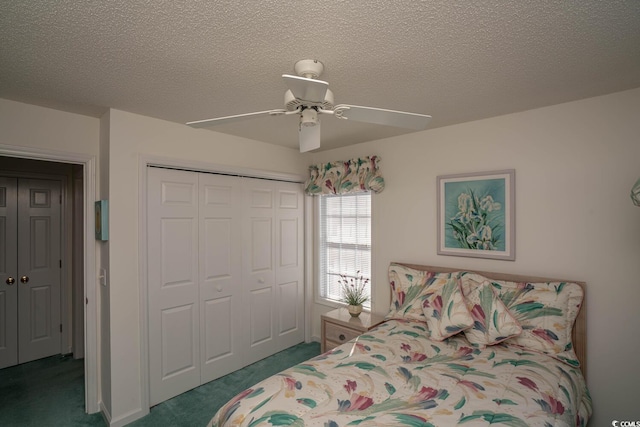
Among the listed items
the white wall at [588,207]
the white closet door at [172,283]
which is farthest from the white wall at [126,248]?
the white wall at [588,207]

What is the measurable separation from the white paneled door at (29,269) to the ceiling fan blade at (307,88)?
146 inches

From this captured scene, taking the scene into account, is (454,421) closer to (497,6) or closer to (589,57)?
(497,6)

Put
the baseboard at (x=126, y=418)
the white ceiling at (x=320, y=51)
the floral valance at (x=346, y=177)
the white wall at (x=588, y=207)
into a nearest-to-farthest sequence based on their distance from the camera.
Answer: the white ceiling at (x=320, y=51), the white wall at (x=588, y=207), the baseboard at (x=126, y=418), the floral valance at (x=346, y=177)

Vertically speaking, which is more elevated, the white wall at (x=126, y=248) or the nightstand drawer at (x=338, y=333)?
the white wall at (x=126, y=248)

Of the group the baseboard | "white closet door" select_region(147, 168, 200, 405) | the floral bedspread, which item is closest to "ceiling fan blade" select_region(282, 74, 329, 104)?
the floral bedspread

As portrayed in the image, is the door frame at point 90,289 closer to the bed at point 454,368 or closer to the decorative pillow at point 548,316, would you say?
the bed at point 454,368

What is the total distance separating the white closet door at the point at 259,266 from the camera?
3.25 m

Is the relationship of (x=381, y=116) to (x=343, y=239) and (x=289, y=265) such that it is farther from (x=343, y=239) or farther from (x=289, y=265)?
(x=289, y=265)

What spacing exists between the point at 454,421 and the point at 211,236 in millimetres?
2403

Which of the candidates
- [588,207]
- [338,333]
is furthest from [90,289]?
[588,207]

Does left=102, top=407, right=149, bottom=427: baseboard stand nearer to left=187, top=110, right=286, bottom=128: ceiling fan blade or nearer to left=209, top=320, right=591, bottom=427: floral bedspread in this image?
left=209, top=320, right=591, bottom=427: floral bedspread

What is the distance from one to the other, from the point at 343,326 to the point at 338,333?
11cm

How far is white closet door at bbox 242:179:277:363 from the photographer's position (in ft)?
10.7

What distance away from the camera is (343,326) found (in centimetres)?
294
